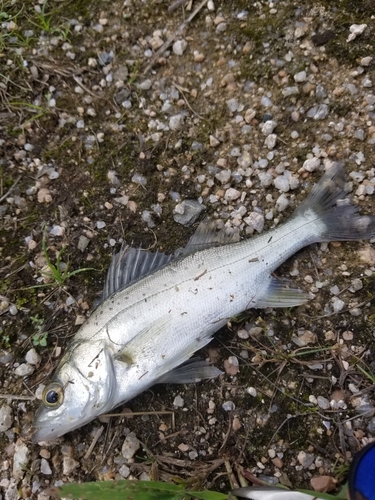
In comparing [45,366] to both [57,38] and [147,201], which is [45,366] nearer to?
[147,201]

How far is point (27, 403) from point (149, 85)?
9.85ft

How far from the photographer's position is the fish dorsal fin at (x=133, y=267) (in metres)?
3.21

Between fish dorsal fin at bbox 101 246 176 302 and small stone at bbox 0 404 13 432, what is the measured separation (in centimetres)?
116

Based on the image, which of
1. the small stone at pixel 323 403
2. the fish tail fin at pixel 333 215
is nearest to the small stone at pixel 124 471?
the small stone at pixel 323 403

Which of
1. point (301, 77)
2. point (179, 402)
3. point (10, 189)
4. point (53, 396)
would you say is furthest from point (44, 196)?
point (301, 77)

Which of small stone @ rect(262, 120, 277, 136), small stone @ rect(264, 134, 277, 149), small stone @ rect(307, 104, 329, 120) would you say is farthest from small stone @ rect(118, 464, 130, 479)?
small stone @ rect(307, 104, 329, 120)

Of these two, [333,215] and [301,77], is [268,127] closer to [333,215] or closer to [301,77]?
[301,77]

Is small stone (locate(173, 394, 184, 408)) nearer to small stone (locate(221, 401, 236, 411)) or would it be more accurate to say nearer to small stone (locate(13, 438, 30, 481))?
small stone (locate(221, 401, 236, 411))

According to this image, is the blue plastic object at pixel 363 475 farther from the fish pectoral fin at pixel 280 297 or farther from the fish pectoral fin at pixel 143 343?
the fish pectoral fin at pixel 143 343

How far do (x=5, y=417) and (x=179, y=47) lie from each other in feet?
11.8

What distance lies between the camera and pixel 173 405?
123 inches

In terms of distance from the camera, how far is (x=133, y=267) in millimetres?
3230

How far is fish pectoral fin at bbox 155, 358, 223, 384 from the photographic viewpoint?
3025 millimetres

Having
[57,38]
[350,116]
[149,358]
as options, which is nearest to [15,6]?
[57,38]
